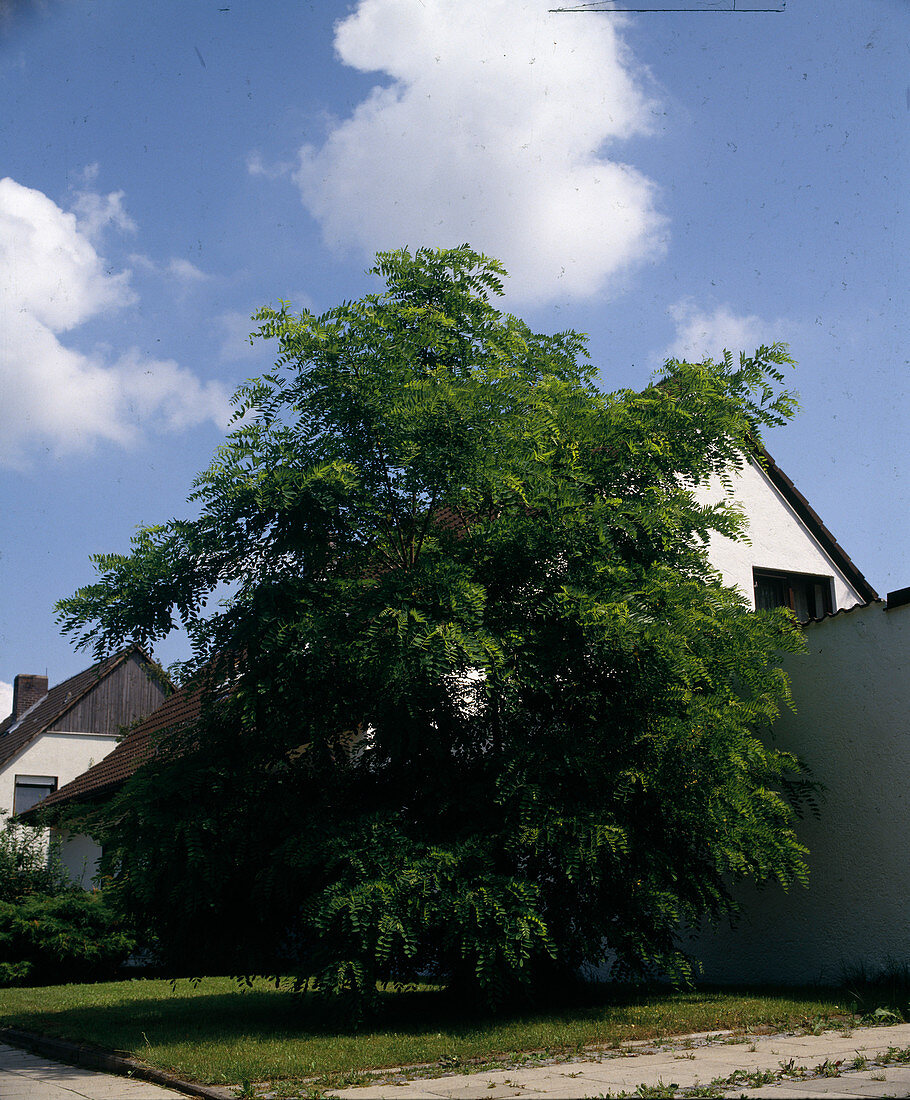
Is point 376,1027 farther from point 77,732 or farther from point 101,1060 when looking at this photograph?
point 77,732

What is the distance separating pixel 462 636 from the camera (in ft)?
27.3

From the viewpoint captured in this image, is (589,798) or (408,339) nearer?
(589,798)

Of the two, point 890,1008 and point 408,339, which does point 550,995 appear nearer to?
point 890,1008

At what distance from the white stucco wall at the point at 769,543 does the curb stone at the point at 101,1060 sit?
1191cm

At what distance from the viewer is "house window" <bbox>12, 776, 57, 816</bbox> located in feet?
108

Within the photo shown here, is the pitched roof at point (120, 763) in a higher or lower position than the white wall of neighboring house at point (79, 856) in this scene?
higher

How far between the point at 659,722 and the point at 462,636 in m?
2.01

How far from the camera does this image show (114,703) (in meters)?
34.9

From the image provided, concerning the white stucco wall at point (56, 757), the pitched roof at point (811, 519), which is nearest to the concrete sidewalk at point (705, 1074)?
the pitched roof at point (811, 519)

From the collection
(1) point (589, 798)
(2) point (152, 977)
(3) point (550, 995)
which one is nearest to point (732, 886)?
(3) point (550, 995)

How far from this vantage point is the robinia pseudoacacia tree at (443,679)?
334 inches

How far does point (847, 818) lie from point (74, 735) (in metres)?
28.7

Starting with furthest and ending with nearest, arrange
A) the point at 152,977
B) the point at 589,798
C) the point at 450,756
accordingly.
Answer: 1. the point at 152,977
2. the point at 450,756
3. the point at 589,798

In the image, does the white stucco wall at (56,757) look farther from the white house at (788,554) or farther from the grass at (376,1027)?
the white house at (788,554)
